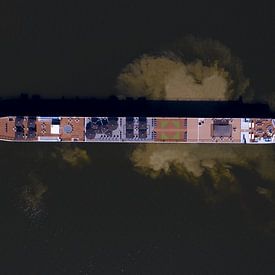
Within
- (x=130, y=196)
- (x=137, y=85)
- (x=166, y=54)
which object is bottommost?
(x=130, y=196)

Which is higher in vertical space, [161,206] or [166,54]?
[166,54]

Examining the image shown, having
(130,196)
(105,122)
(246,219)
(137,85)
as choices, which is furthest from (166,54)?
(246,219)

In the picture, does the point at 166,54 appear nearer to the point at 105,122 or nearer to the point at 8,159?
the point at 105,122

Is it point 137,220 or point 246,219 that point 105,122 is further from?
point 246,219

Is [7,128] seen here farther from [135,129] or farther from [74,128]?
[135,129]

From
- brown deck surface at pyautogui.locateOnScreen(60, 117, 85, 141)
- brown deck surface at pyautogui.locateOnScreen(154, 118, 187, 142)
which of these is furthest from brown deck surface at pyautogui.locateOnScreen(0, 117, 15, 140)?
brown deck surface at pyautogui.locateOnScreen(154, 118, 187, 142)

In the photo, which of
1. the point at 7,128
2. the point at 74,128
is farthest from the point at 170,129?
the point at 7,128
